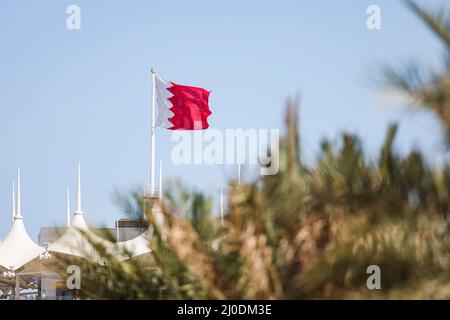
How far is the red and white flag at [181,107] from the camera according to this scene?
62.8ft

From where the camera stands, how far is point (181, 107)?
1936 centimetres

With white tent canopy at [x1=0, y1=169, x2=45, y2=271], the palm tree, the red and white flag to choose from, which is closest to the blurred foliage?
the palm tree

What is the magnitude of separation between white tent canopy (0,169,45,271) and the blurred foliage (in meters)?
20.5

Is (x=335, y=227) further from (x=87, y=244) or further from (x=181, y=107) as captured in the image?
(x=181, y=107)

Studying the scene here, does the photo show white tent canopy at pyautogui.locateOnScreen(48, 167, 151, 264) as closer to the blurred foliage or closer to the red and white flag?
the blurred foliage

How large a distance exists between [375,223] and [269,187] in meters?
0.79

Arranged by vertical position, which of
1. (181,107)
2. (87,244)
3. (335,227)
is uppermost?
(181,107)

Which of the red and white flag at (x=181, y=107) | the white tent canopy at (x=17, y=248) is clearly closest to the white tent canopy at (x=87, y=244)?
the red and white flag at (x=181, y=107)

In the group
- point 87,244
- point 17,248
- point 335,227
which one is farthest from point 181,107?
point 335,227

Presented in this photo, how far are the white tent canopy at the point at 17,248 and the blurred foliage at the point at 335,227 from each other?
20470 millimetres

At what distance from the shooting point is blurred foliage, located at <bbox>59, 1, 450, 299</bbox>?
20.2 ft

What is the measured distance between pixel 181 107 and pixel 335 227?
13.3 m
